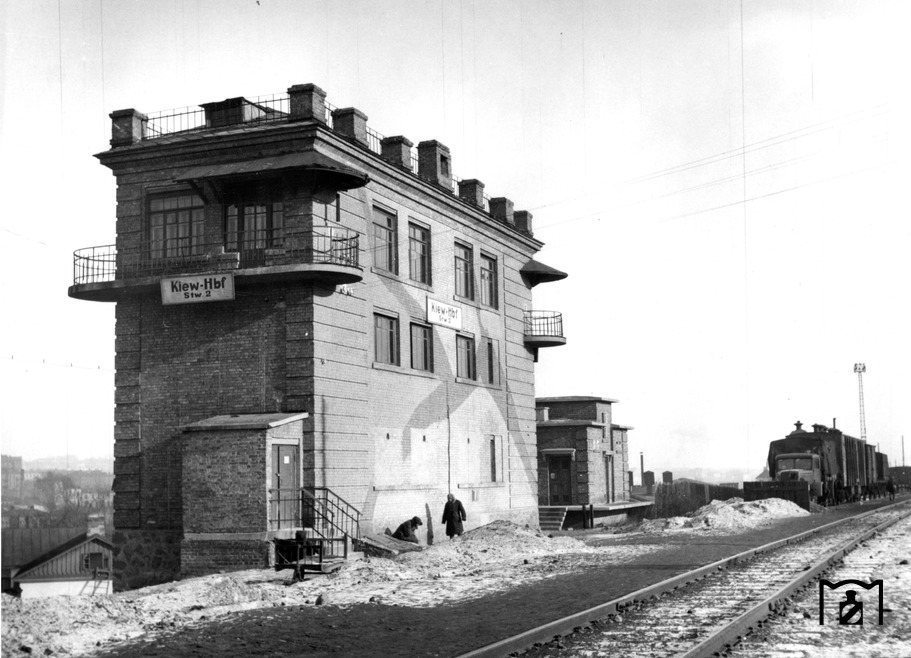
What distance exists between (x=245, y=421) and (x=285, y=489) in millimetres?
1812

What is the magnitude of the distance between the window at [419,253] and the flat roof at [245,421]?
23.7 feet

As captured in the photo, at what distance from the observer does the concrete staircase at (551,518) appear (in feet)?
132

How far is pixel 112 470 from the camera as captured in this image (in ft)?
83.5

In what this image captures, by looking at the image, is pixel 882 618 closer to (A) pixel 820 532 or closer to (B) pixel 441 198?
(A) pixel 820 532

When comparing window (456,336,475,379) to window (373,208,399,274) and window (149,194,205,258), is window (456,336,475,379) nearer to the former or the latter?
window (373,208,399,274)

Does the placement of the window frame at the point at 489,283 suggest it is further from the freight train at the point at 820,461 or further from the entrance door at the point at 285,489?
the freight train at the point at 820,461

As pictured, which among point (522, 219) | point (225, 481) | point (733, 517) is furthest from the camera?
point (522, 219)

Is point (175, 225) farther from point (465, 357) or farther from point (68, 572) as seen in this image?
point (68, 572)

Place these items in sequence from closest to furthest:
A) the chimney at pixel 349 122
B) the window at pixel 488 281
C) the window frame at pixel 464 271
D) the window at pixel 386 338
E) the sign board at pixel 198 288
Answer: the sign board at pixel 198 288, the chimney at pixel 349 122, the window at pixel 386 338, the window frame at pixel 464 271, the window at pixel 488 281

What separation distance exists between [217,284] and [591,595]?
41.4 feet

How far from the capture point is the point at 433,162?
3145cm

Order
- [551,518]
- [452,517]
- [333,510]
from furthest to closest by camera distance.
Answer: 1. [551,518]
2. [452,517]
3. [333,510]

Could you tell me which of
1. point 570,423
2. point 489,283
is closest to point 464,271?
point 489,283

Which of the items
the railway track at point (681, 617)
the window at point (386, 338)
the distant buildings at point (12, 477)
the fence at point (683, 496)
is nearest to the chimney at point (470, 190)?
the window at point (386, 338)
